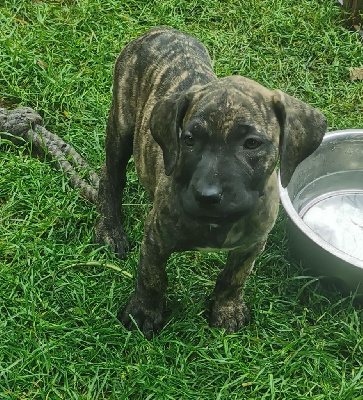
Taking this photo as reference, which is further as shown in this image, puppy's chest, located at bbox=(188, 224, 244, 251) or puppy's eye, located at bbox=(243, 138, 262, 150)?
puppy's chest, located at bbox=(188, 224, 244, 251)

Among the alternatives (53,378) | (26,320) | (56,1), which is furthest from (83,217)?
(56,1)

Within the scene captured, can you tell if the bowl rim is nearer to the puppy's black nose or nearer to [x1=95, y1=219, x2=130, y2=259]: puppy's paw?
[x1=95, y1=219, x2=130, y2=259]: puppy's paw

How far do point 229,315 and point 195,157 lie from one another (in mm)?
1464

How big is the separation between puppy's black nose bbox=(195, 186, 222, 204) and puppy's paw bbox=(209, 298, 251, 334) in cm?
139

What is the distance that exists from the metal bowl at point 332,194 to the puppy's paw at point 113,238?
1138 millimetres

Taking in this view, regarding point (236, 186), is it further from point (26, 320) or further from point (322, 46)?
point (322, 46)

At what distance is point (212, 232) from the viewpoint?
381 cm

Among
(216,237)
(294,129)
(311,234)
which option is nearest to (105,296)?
(216,237)

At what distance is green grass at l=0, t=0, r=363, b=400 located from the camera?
14.0ft

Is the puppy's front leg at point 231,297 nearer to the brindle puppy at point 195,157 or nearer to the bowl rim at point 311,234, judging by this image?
the brindle puppy at point 195,157

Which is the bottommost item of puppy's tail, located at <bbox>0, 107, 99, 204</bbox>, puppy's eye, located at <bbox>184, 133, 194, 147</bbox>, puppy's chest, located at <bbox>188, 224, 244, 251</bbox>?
puppy's tail, located at <bbox>0, 107, 99, 204</bbox>

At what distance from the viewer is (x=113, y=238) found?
16.6 ft

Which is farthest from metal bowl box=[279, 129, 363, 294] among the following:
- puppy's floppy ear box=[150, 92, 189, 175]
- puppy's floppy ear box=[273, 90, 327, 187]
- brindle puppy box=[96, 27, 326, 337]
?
puppy's floppy ear box=[150, 92, 189, 175]

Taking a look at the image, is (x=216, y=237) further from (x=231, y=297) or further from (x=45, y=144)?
(x=45, y=144)
